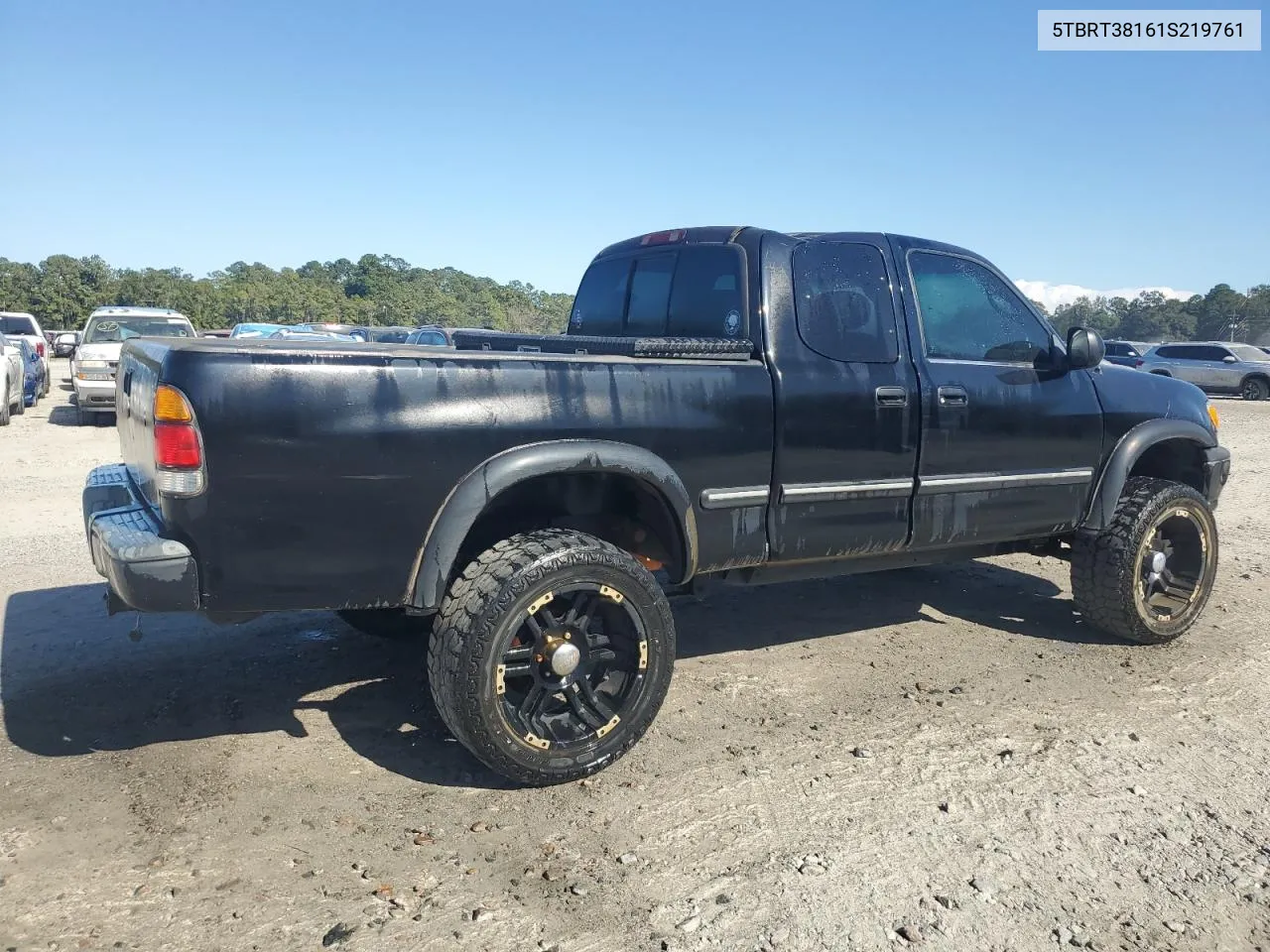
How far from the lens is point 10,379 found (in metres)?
14.0

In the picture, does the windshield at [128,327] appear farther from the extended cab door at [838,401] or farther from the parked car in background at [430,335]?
the extended cab door at [838,401]

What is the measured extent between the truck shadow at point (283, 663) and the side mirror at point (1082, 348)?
1.57 meters

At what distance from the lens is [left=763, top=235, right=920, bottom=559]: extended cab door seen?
12.8ft

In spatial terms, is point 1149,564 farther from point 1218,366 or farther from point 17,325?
point 1218,366

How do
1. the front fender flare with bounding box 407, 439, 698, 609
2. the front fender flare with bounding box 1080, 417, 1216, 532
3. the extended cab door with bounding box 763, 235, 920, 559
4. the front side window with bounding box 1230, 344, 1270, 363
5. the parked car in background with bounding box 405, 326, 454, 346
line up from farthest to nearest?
the front side window with bounding box 1230, 344, 1270, 363 < the parked car in background with bounding box 405, 326, 454, 346 < the front fender flare with bounding box 1080, 417, 1216, 532 < the extended cab door with bounding box 763, 235, 920, 559 < the front fender flare with bounding box 407, 439, 698, 609

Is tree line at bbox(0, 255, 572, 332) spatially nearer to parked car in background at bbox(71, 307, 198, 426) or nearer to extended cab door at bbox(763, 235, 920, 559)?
parked car in background at bbox(71, 307, 198, 426)

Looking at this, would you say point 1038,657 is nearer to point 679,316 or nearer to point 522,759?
point 679,316

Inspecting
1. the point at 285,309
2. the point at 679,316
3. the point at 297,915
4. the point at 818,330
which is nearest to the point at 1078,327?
the point at 818,330

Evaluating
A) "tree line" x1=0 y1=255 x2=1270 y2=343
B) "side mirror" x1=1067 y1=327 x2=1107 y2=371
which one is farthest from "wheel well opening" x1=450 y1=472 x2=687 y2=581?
"tree line" x1=0 y1=255 x2=1270 y2=343

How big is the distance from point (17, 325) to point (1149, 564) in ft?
73.8

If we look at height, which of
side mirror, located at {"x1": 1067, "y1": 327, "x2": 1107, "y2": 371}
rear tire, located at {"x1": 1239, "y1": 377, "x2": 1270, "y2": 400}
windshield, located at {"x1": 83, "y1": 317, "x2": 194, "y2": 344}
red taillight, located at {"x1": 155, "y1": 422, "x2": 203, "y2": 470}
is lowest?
rear tire, located at {"x1": 1239, "y1": 377, "x2": 1270, "y2": 400}

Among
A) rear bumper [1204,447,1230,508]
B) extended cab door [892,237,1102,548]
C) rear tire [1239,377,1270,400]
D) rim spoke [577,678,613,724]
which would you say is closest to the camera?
rim spoke [577,678,613,724]

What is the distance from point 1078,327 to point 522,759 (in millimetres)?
3316

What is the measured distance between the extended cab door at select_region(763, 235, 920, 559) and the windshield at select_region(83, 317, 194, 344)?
13260 millimetres
